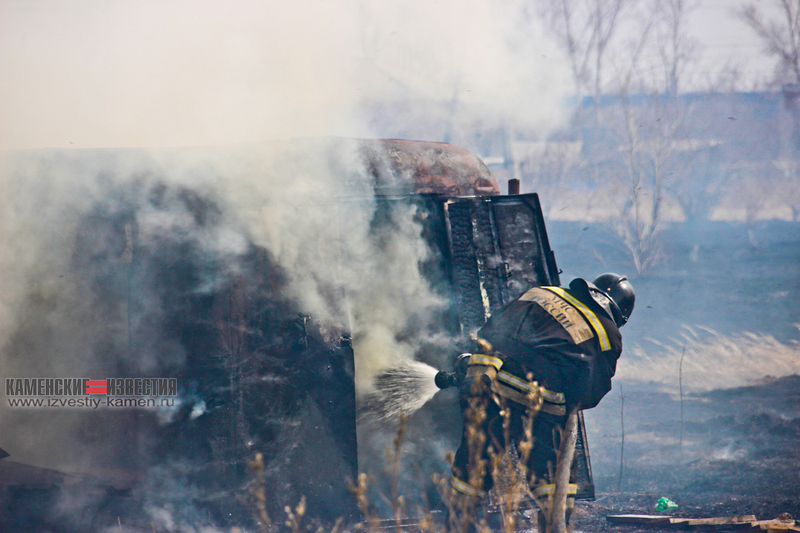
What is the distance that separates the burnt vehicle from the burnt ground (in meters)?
2.06

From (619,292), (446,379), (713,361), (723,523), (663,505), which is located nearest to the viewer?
(446,379)

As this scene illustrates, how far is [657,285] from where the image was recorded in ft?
47.2

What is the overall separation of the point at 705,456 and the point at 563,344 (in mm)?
4808

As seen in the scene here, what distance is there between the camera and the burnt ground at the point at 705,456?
194 inches

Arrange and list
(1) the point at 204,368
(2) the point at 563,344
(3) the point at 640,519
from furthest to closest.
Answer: (3) the point at 640,519, (1) the point at 204,368, (2) the point at 563,344

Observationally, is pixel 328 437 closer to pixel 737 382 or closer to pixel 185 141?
pixel 185 141

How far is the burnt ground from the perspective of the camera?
4.93 metres

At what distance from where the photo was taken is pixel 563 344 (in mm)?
3186

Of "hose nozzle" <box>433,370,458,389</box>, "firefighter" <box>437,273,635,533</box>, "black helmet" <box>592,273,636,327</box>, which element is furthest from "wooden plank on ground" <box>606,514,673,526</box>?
"hose nozzle" <box>433,370,458,389</box>

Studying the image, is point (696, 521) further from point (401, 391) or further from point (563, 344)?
point (401, 391)

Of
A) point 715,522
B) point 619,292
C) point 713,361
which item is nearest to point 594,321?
point 619,292

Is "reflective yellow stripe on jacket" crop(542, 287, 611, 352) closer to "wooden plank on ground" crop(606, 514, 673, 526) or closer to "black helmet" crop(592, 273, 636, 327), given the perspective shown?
"black helmet" crop(592, 273, 636, 327)

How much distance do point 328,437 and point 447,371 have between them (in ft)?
2.98

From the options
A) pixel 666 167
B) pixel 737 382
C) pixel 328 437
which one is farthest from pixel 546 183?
pixel 328 437
